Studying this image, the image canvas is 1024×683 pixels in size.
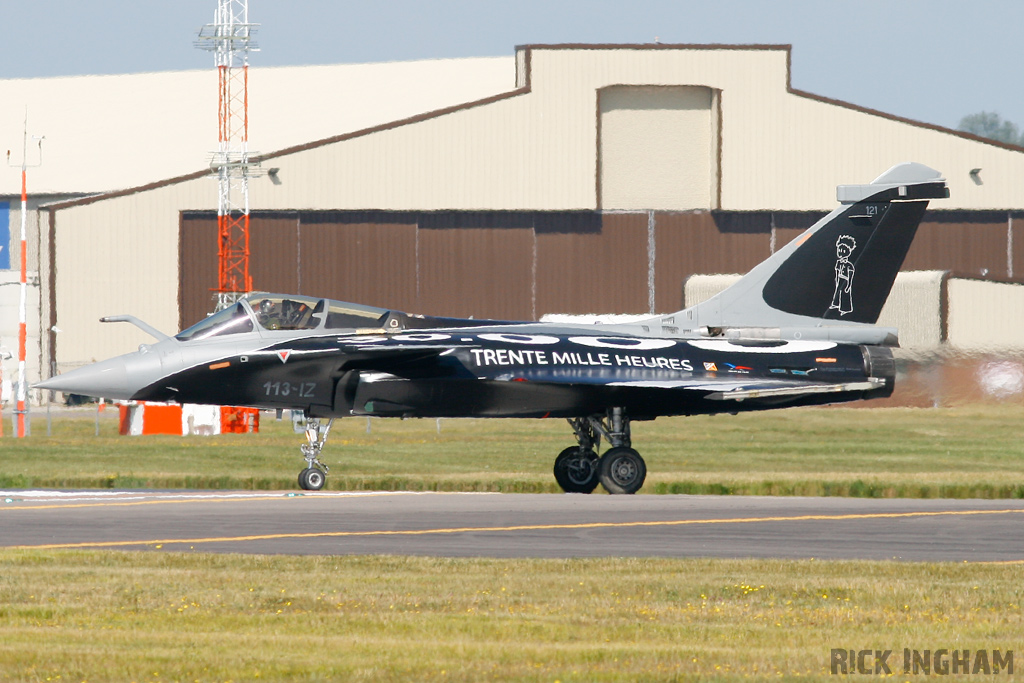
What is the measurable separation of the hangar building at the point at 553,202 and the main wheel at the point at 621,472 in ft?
123

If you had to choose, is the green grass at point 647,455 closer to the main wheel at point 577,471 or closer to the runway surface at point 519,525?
the main wheel at point 577,471

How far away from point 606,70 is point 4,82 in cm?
3922

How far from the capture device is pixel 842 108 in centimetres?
5866

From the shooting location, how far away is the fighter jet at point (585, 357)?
20.9 metres

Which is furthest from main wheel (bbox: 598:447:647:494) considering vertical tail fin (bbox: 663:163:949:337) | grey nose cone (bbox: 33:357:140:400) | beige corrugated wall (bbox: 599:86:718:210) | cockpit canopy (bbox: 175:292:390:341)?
beige corrugated wall (bbox: 599:86:718:210)

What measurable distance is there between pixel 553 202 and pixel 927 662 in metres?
51.2

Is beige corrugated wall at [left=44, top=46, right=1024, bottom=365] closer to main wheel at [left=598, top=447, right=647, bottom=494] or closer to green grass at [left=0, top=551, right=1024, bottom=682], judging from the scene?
main wheel at [left=598, top=447, right=647, bottom=494]

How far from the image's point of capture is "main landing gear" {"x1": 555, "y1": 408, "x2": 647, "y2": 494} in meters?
21.9

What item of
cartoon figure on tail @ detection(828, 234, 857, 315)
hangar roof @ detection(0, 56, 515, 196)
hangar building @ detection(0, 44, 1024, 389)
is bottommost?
cartoon figure on tail @ detection(828, 234, 857, 315)

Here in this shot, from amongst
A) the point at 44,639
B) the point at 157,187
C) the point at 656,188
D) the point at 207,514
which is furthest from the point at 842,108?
the point at 44,639

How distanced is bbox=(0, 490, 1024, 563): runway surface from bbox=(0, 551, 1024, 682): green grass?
3.88ft

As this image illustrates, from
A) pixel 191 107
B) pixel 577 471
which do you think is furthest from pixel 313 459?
pixel 191 107

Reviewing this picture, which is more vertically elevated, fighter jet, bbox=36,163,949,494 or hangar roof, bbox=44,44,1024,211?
hangar roof, bbox=44,44,1024,211

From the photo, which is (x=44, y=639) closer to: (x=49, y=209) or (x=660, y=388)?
(x=660, y=388)
